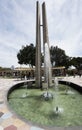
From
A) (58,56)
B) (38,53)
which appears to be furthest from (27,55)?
(38,53)

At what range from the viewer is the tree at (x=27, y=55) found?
120 feet

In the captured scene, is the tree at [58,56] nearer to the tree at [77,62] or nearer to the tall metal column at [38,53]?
the tree at [77,62]

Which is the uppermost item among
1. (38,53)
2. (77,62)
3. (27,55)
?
(27,55)

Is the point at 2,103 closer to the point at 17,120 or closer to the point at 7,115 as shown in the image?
the point at 7,115

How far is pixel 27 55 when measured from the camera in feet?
121

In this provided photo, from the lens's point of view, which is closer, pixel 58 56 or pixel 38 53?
pixel 38 53

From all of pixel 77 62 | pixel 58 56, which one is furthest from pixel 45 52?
pixel 77 62

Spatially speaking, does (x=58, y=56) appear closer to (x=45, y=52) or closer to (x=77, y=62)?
(x=77, y=62)

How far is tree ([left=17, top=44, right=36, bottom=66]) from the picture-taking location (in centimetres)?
3661

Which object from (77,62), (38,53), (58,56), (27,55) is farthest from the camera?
(77,62)

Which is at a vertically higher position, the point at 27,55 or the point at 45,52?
the point at 27,55

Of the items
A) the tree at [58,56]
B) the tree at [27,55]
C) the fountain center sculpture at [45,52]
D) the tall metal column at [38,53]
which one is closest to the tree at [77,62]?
the tree at [58,56]

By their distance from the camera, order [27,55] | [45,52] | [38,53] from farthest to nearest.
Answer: [27,55] → [38,53] → [45,52]

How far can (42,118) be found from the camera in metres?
5.86
